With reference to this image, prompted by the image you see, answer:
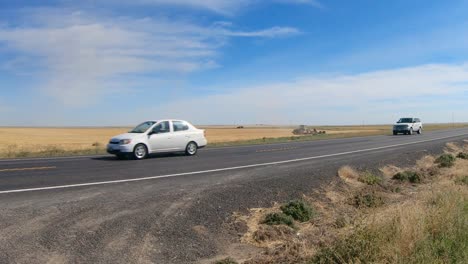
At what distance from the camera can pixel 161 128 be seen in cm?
2014

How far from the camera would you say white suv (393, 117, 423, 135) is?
51.3 meters

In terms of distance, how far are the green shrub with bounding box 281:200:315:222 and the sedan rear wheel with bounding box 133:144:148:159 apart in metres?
11.0

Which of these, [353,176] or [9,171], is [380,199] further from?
[9,171]

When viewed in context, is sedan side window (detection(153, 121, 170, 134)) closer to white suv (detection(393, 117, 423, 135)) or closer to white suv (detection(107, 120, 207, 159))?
white suv (detection(107, 120, 207, 159))

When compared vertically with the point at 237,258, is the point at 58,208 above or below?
above

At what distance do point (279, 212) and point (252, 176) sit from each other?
442 centimetres

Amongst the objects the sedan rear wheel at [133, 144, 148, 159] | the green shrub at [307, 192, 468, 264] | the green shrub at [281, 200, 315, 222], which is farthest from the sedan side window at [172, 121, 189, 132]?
the green shrub at [307, 192, 468, 264]

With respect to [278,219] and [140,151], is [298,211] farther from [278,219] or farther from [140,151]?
[140,151]

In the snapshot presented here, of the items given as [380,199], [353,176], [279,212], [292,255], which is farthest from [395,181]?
[292,255]

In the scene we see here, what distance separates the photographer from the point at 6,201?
891 centimetres

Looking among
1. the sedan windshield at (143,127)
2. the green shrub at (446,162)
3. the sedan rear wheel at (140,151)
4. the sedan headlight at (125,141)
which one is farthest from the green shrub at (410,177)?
the sedan windshield at (143,127)

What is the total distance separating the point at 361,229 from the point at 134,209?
431 cm

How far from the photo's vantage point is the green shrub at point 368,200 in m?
9.89

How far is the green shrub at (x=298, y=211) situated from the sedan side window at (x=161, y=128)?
11.7 m
